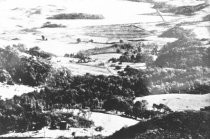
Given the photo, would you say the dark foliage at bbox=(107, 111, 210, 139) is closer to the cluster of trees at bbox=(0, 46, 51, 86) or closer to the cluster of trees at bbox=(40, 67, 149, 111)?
the cluster of trees at bbox=(40, 67, 149, 111)

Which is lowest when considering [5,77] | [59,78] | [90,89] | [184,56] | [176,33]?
[59,78]

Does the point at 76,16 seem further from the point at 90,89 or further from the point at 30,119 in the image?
the point at 30,119

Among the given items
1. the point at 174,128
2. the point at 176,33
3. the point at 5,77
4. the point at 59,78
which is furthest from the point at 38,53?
the point at 174,128

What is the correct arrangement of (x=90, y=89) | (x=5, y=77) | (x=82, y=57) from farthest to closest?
(x=82, y=57) < (x=5, y=77) < (x=90, y=89)

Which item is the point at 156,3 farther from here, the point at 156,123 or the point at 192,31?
the point at 156,123

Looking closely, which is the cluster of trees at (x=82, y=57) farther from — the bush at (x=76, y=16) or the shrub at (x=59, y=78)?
the bush at (x=76, y=16)

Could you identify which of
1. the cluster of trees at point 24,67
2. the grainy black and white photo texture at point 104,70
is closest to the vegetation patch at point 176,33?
the grainy black and white photo texture at point 104,70

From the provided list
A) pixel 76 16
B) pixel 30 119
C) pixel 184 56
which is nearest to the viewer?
pixel 30 119

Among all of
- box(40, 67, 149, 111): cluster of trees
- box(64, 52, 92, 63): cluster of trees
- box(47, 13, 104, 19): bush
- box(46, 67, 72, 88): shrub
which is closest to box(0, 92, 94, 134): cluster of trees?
box(40, 67, 149, 111): cluster of trees
